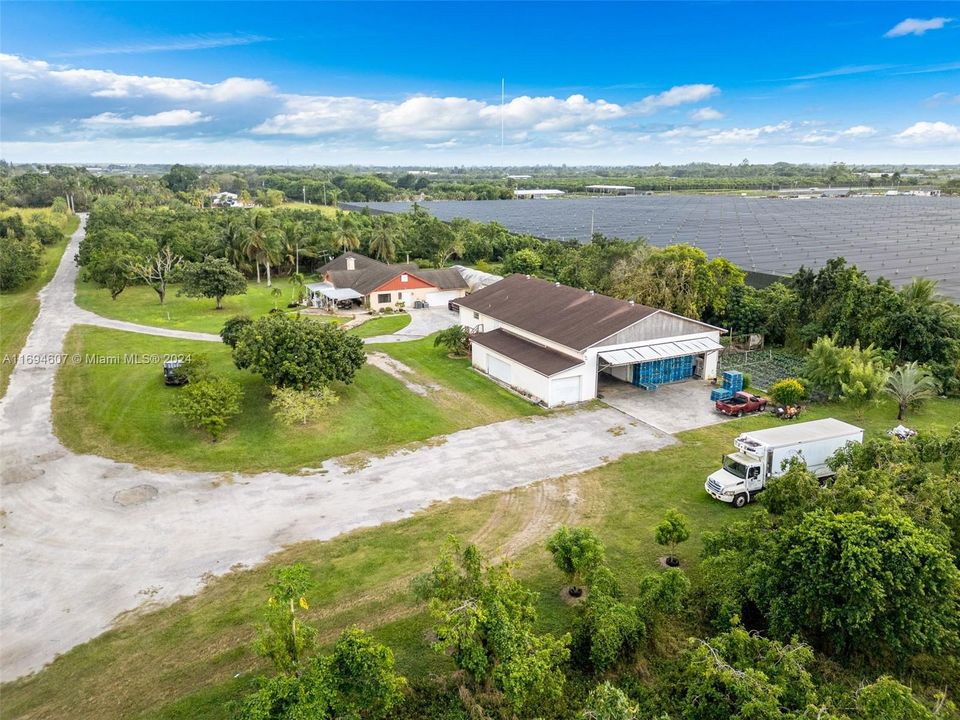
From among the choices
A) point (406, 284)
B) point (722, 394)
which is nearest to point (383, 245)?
point (406, 284)

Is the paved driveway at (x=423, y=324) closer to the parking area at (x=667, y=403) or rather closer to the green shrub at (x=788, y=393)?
the parking area at (x=667, y=403)

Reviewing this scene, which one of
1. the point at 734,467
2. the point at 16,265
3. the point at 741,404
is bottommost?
the point at 741,404

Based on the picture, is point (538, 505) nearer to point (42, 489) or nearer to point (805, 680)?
point (805, 680)

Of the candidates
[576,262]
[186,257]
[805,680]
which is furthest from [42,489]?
[186,257]

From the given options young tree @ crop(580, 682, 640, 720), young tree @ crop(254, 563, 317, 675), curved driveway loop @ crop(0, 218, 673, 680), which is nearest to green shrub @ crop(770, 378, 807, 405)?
curved driveway loop @ crop(0, 218, 673, 680)

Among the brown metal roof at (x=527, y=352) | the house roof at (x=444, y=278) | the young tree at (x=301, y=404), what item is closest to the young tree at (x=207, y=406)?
the young tree at (x=301, y=404)

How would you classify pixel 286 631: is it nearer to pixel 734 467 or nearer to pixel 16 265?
pixel 734 467

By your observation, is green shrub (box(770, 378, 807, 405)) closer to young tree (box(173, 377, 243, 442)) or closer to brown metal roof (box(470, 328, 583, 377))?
brown metal roof (box(470, 328, 583, 377))

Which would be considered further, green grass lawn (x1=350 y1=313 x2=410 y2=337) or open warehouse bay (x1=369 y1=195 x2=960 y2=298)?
open warehouse bay (x1=369 y1=195 x2=960 y2=298)
